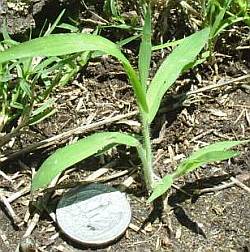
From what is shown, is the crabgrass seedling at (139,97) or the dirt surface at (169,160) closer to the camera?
the crabgrass seedling at (139,97)

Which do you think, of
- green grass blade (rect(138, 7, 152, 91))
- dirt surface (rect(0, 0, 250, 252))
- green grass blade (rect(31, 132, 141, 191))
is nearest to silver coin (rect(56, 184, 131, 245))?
dirt surface (rect(0, 0, 250, 252))

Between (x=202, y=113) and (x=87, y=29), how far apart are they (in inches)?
23.6

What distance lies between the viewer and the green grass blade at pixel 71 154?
1.98 meters

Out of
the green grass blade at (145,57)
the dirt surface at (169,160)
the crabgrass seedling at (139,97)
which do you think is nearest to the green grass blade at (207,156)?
the crabgrass seedling at (139,97)

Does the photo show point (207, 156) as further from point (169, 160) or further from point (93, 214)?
point (93, 214)

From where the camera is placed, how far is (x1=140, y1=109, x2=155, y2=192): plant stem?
2129 mm

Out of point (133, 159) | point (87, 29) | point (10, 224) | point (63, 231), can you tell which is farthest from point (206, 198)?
point (87, 29)

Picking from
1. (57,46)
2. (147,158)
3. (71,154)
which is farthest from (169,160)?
(57,46)

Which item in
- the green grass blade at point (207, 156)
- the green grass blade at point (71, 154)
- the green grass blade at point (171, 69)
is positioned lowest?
the green grass blade at point (207, 156)

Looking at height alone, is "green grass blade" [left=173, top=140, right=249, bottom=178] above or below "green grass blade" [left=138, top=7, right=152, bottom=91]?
below

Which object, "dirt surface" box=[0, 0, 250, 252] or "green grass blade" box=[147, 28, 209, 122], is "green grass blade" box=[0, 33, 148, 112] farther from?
"dirt surface" box=[0, 0, 250, 252]

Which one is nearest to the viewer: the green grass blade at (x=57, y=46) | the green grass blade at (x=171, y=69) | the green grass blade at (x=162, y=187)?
the green grass blade at (x=57, y=46)

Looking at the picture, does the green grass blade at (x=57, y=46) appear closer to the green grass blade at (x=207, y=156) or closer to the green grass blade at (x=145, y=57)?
the green grass blade at (x=145, y=57)

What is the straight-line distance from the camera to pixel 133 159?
2.34 meters
